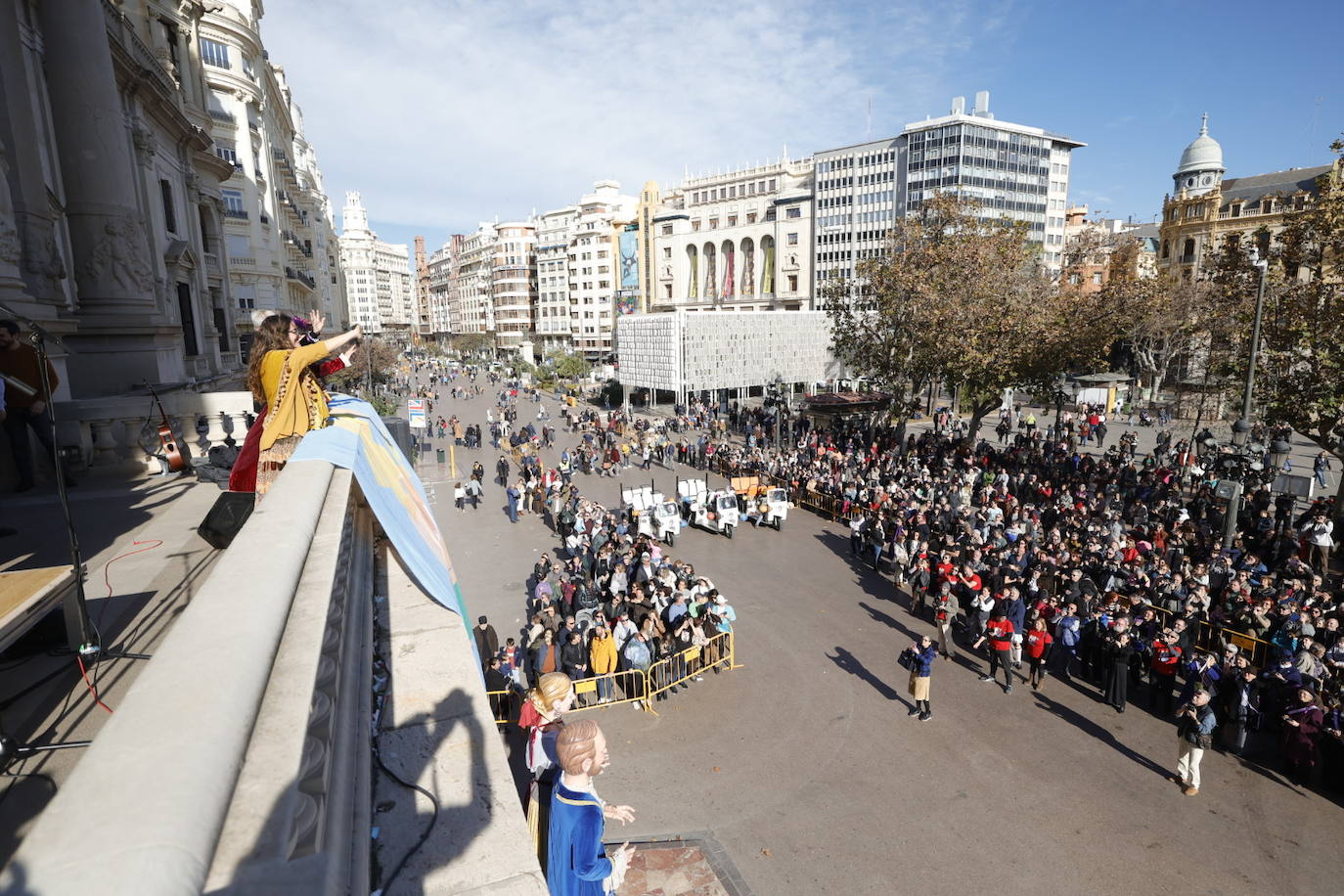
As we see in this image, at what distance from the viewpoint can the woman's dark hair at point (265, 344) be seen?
185 inches

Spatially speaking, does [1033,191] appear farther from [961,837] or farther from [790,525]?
[961,837]

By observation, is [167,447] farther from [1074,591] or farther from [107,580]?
[1074,591]

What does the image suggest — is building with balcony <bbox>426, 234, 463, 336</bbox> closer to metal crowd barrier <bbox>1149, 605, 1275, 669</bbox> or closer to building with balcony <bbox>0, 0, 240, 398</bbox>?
building with balcony <bbox>0, 0, 240, 398</bbox>

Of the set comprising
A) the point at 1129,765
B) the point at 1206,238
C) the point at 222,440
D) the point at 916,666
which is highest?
the point at 1206,238

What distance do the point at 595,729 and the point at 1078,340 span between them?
30.0 m

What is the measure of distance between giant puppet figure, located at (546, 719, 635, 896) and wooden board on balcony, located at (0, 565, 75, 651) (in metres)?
2.33

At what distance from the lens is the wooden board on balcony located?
290cm

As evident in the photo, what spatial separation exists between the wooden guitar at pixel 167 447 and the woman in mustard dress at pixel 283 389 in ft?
14.8

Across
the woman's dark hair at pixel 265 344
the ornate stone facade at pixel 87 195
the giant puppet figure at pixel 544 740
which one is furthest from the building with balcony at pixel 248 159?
the giant puppet figure at pixel 544 740

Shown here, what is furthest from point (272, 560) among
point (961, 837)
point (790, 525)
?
point (790, 525)

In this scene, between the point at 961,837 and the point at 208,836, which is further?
the point at 961,837

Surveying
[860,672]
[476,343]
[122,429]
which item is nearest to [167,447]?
[122,429]

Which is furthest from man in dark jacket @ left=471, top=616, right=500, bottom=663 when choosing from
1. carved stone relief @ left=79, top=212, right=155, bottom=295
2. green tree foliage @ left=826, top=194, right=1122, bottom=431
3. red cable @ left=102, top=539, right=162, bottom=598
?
green tree foliage @ left=826, top=194, right=1122, bottom=431

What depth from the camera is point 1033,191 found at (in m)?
76.8
